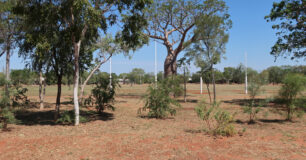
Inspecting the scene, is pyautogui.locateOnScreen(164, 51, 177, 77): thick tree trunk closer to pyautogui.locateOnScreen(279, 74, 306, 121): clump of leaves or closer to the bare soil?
pyautogui.locateOnScreen(279, 74, 306, 121): clump of leaves

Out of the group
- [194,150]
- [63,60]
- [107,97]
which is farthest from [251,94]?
[63,60]

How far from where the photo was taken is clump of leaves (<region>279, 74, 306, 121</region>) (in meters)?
9.44

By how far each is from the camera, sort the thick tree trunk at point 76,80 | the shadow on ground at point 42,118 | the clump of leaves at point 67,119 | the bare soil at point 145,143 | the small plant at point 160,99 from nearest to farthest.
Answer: the bare soil at point 145,143
the thick tree trunk at point 76,80
the clump of leaves at point 67,119
the shadow on ground at point 42,118
the small plant at point 160,99

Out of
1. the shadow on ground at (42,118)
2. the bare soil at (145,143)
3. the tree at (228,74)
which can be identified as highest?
the tree at (228,74)

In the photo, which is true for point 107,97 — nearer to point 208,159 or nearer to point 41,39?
point 41,39

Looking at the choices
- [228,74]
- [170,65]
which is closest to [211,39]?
[170,65]

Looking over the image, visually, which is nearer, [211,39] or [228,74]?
[211,39]

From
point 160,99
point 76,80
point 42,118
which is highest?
point 76,80

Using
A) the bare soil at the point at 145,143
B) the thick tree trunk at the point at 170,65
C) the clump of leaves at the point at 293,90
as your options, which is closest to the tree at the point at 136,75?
the thick tree trunk at the point at 170,65

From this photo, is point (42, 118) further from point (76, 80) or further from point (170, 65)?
point (170, 65)

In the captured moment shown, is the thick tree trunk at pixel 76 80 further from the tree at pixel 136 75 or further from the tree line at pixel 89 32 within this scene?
the tree at pixel 136 75

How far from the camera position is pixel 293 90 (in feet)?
31.3

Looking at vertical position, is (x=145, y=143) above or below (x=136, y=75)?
below

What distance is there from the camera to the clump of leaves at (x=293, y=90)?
9.44 metres
